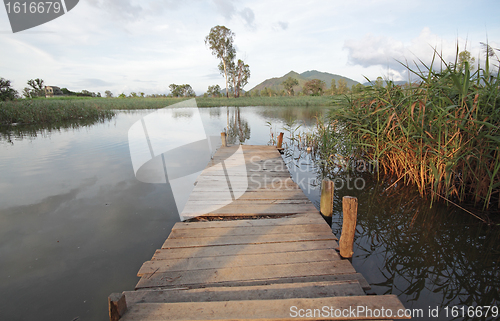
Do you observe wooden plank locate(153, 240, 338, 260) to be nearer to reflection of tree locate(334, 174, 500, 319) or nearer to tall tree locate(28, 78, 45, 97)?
reflection of tree locate(334, 174, 500, 319)

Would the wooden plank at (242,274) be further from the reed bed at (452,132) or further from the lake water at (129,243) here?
the reed bed at (452,132)

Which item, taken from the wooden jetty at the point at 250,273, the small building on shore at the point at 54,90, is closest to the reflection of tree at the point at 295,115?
the wooden jetty at the point at 250,273

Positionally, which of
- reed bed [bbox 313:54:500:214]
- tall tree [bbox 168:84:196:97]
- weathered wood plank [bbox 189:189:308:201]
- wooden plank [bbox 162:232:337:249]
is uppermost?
tall tree [bbox 168:84:196:97]

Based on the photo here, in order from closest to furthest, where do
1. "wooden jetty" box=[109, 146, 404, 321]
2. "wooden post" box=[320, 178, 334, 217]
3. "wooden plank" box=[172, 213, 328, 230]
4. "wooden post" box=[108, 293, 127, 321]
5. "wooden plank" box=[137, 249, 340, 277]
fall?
"wooden post" box=[108, 293, 127, 321] < "wooden jetty" box=[109, 146, 404, 321] < "wooden plank" box=[137, 249, 340, 277] < "wooden plank" box=[172, 213, 328, 230] < "wooden post" box=[320, 178, 334, 217]

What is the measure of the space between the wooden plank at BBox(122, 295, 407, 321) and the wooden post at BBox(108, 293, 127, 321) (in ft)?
0.18

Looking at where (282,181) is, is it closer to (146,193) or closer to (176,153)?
(146,193)

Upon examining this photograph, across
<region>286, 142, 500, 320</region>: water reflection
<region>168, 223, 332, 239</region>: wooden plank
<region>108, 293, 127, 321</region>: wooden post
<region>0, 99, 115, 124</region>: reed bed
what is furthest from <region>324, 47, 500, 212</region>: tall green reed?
<region>0, 99, 115, 124</region>: reed bed

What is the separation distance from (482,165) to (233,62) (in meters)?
45.0

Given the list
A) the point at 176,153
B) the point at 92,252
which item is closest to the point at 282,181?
the point at 92,252

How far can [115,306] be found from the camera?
1.49 m

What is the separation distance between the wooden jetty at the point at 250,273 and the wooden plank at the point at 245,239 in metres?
0.01

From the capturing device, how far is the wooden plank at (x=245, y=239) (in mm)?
2598

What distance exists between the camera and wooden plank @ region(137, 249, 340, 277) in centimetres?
219

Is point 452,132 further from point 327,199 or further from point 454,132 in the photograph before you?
point 327,199
